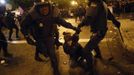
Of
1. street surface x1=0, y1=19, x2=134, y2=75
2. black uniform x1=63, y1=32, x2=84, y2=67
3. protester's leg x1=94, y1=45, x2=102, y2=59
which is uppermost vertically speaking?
black uniform x1=63, y1=32, x2=84, y2=67

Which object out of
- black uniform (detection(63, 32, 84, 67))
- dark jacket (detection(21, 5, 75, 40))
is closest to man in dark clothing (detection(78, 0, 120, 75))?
black uniform (detection(63, 32, 84, 67))

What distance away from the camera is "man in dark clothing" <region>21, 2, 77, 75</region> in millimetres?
8391

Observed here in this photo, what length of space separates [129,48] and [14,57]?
3.99m

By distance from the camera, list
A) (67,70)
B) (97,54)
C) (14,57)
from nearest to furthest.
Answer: (67,70) → (97,54) → (14,57)

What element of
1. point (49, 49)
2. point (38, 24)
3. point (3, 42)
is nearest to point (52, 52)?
point (49, 49)

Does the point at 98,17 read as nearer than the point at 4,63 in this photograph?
Yes

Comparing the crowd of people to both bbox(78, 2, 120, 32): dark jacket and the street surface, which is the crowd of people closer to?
bbox(78, 2, 120, 32): dark jacket

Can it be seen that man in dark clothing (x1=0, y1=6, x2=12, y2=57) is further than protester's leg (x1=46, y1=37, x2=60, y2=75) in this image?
Yes

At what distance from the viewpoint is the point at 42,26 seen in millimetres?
8516

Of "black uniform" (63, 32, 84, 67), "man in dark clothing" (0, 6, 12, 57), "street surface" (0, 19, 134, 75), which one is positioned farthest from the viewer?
"man in dark clothing" (0, 6, 12, 57)

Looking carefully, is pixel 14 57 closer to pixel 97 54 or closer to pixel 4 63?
pixel 4 63

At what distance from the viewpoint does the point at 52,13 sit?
334 inches

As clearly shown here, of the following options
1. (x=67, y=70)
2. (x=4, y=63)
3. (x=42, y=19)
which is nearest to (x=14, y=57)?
(x=4, y=63)

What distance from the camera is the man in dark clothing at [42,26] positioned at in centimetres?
839
